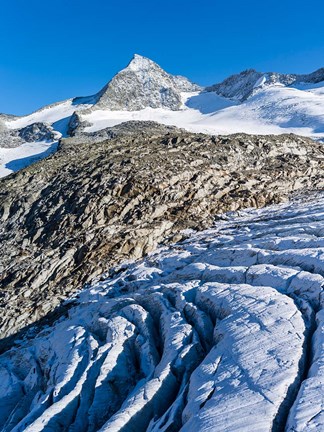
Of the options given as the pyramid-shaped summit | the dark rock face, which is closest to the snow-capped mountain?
the pyramid-shaped summit

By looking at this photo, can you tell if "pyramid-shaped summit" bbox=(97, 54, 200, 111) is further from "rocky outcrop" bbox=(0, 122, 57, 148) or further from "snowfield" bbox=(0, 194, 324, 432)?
"snowfield" bbox=(0, 194, 324, 432)

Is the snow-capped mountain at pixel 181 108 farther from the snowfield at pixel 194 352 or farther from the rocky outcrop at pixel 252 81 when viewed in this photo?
the snowfield at pixel 194 352

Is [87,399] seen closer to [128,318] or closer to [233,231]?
[128,318]

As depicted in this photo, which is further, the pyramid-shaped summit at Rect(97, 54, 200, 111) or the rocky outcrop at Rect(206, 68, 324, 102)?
the rocky outcrop at Rect(206, 68, 324, 102)

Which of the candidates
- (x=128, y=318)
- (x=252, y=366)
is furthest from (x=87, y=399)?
(x=252, y=366)

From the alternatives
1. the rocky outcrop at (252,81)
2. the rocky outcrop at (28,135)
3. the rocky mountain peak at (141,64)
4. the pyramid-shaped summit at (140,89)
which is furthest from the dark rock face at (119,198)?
the rocky mountain peak at (141,64)

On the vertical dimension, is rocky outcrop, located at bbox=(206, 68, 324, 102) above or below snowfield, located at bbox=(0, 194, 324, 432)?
above

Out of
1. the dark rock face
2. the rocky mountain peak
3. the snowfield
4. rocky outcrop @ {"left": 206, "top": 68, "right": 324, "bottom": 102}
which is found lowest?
the snowfield
